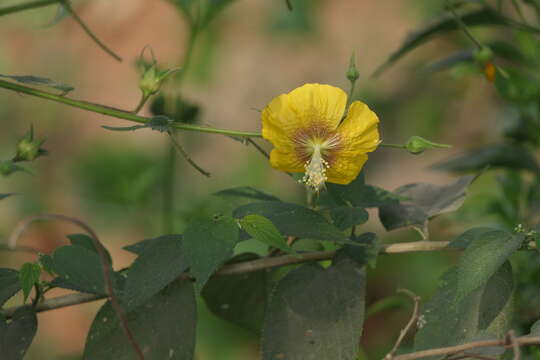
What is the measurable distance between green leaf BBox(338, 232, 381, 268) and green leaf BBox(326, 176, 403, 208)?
0.10 feet

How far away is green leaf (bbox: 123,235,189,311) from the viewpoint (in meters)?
0.55

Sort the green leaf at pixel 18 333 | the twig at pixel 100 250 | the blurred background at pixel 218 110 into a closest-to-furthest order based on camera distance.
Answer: the twig at pixel 100 250
the green leaf at pixel 18 333
the blurred background at pixel 218 110

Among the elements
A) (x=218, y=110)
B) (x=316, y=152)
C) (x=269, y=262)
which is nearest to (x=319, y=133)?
(x=316, y=152)

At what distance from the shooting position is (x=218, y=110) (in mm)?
2324

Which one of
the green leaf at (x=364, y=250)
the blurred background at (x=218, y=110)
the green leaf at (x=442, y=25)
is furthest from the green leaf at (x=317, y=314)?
the blurred background at (x=218, y=110)

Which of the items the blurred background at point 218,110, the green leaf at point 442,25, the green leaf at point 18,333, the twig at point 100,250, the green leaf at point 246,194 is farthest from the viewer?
the blurred background at point 218,110

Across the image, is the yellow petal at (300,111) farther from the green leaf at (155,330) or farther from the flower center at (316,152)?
the green leaf at (155,330)

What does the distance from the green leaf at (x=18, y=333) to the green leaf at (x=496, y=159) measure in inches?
23.2

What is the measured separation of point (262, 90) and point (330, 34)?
11.7 inches

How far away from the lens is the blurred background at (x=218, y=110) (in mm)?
1712

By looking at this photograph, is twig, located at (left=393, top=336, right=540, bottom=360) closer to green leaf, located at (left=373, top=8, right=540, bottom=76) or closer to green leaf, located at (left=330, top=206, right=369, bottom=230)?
green leaf, located at (left=330, top=206, right=369, bottom=230)

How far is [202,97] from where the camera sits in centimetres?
233

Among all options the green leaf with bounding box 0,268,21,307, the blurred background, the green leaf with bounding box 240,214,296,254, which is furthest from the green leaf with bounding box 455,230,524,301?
the blurred background

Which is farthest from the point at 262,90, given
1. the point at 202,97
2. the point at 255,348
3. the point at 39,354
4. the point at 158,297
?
the point at 158,297
